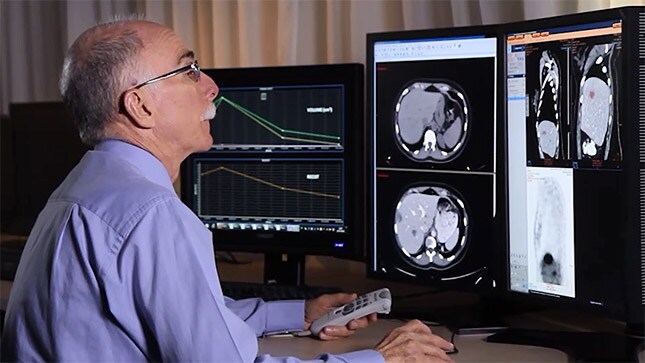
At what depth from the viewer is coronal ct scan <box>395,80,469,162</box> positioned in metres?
2.18

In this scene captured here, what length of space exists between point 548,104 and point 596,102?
0.12 m

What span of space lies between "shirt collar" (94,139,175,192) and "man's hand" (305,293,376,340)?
549 mm

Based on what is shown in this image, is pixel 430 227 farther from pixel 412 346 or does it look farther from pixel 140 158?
pixel 140 158

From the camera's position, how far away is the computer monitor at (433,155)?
7.00 feet

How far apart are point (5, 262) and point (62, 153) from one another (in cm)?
35

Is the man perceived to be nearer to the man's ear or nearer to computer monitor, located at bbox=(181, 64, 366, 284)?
the man's ear

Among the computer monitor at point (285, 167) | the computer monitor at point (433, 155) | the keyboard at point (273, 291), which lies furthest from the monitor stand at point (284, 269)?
the computer monitor at point (433, 155)

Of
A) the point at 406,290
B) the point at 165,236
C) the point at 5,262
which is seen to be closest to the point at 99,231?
the point at 165,236

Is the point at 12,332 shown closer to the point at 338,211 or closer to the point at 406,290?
the point at 338,211

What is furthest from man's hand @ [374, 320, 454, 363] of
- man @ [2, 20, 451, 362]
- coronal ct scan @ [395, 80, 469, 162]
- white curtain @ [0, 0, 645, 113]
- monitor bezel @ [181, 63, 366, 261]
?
white curtain @ [0, 0, 645, 113]

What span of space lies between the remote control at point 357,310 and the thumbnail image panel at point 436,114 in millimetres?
346

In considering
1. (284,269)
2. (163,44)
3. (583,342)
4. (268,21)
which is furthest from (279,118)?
(583,342)

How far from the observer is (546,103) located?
1973mm

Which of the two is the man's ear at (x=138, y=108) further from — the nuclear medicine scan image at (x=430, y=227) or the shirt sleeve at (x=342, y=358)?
the nuclear medicine scan image at (x=430, y=227)
